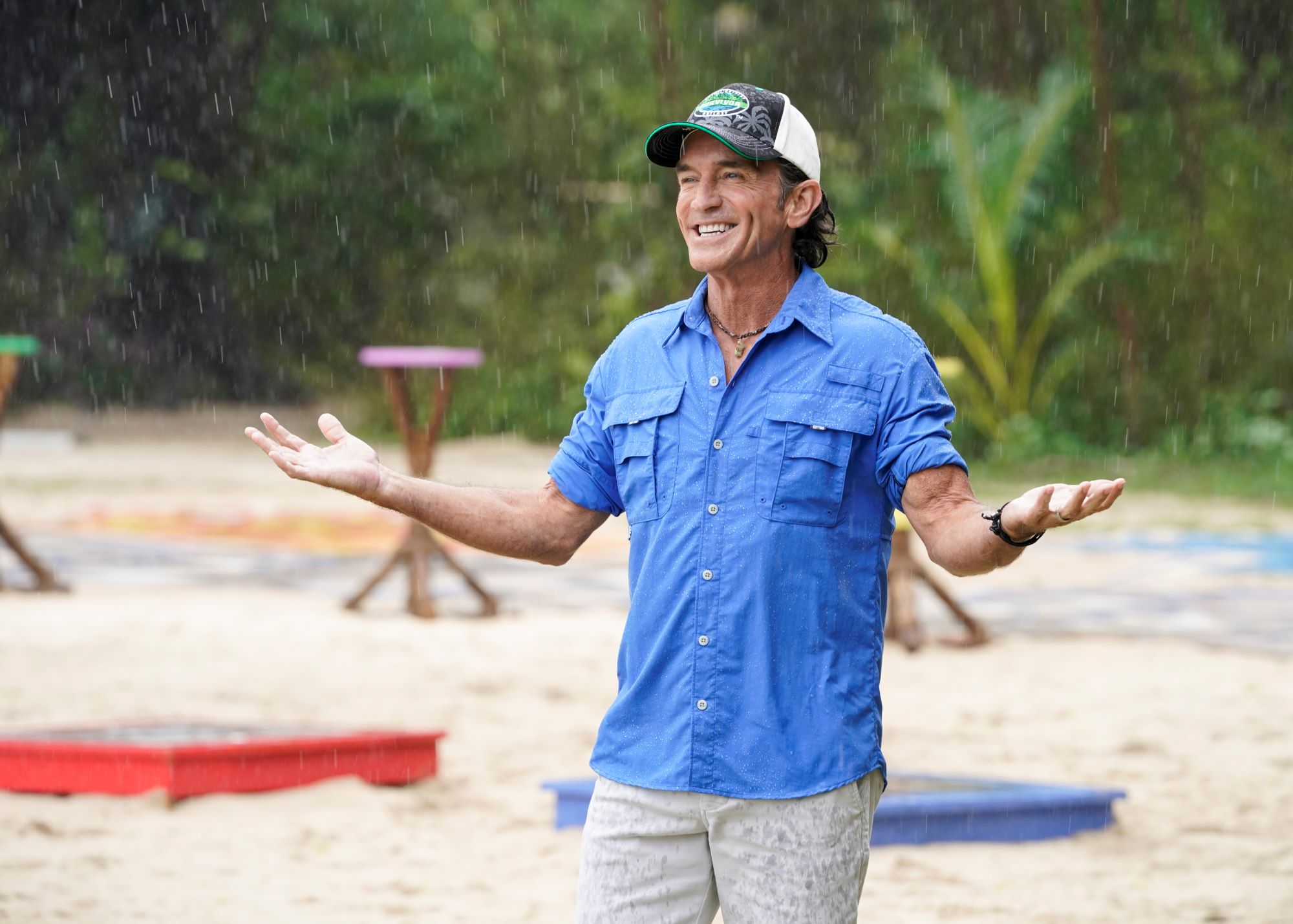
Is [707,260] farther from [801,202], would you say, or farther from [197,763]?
[197,763]

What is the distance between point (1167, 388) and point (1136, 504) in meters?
3.71

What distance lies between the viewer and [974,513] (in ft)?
7.68

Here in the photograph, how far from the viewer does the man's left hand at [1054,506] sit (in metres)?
2.12

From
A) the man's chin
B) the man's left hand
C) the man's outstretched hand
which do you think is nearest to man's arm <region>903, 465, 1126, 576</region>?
the man's left hand

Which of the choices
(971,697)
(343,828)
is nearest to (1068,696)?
(971,697)

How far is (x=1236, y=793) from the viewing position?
18.7 feet

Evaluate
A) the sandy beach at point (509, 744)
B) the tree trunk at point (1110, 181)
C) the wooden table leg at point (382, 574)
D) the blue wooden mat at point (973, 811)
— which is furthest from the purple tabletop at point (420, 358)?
the tree trunk at point (1110, 181)

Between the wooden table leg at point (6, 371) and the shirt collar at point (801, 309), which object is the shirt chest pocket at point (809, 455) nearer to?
the shirt collar at point (801, 309)

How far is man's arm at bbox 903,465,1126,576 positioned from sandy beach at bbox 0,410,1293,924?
225cm

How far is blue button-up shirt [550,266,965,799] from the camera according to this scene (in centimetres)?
237

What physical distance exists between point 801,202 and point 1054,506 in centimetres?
65

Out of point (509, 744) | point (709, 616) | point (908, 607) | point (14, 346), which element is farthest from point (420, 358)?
point (709, 616)

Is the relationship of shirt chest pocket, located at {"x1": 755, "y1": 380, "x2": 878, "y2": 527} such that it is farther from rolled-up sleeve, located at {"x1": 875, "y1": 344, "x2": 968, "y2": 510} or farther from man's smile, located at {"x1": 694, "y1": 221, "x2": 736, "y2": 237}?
man's smile, located at {"x1": 694, "y1": 221, "x2": 736, "y2": 237}

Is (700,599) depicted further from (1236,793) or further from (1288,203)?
(1288,203)
